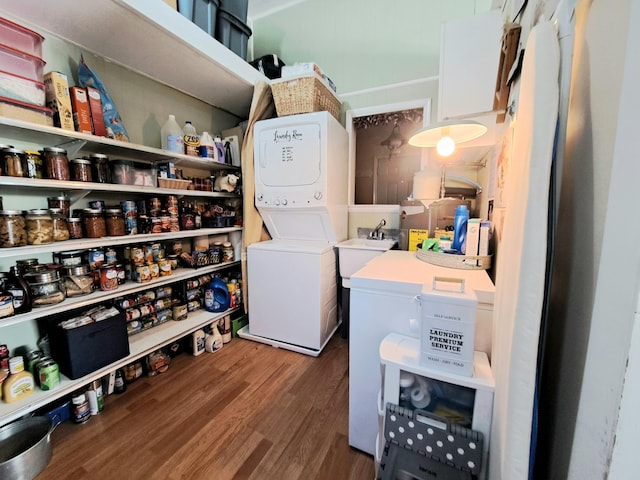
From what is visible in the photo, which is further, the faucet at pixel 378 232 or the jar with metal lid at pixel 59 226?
the faucet at pixel 378 232

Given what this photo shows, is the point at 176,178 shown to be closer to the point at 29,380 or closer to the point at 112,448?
the point at 29,380

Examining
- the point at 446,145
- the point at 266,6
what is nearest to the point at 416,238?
the point at 446,145

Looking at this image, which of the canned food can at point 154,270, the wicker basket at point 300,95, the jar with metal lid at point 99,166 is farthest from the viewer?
the wicker basket at point 300,95

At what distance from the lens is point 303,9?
8.56 feet

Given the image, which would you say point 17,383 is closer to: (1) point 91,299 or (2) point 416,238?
(1) point 91,299

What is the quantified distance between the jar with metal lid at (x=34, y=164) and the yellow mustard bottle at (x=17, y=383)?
0.94 meters

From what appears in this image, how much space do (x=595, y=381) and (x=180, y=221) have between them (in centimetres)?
229

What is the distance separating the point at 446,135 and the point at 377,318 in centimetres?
96

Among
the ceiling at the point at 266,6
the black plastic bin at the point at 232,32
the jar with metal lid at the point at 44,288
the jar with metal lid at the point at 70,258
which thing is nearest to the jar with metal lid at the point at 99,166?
the jar with metal lid at the point at 70,258

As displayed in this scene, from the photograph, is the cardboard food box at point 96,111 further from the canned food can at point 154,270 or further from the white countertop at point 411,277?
the white countertop at point 411,277

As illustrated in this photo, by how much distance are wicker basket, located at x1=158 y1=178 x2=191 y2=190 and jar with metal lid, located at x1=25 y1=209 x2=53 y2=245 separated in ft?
2.11

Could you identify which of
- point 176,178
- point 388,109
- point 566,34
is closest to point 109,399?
point 176,178

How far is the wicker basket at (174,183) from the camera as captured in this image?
1.87 metres

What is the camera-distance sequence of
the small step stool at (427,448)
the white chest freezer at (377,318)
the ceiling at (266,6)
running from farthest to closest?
the ceiling at (266,6), the white chest freezer at (377,318), the small step stool at (427,448)
